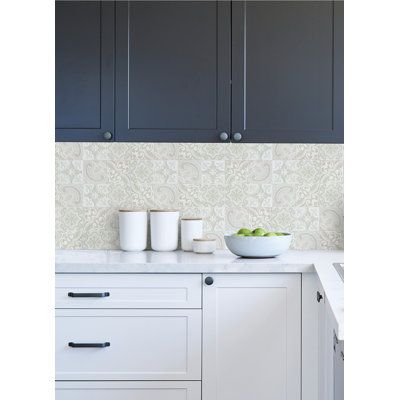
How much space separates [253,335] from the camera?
2775 millimetres

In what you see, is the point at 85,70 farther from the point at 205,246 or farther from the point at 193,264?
the point at 193,264

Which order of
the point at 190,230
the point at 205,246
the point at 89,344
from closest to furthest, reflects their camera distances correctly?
the point at 89,344 → the point at 205,246 → the point at 190,230

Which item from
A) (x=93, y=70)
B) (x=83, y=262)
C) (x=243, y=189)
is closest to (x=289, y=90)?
(x=243, y=189)

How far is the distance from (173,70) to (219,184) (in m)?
0.60

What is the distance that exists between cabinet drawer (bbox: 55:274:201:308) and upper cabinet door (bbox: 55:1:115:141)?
2.43ft

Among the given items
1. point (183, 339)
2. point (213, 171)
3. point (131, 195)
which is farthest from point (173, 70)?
point (183, 339)

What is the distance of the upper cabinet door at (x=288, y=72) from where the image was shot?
318cm

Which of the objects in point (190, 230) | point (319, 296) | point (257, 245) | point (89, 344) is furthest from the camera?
point (190, 230)

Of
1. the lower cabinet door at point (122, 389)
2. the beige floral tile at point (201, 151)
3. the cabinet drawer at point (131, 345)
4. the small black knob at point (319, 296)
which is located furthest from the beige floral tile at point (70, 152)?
the small black knob at point (319, 296)

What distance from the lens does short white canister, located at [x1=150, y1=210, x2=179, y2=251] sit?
3256 millimetres

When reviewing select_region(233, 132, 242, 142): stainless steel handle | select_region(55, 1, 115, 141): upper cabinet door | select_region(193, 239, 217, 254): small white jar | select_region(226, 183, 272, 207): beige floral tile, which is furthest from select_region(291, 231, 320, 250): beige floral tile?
select_region(55, 1, 115, 141): upper cabinet door
